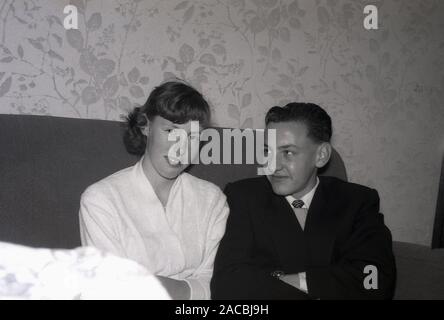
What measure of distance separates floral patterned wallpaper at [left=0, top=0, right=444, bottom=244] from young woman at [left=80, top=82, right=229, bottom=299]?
0.33 meters

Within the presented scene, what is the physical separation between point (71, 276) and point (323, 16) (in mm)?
1557

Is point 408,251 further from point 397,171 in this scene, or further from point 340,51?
point 340,51

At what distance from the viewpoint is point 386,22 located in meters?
2.19

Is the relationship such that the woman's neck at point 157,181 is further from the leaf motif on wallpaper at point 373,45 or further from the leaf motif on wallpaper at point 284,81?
the leaf motif on wallpaper at point 373,45

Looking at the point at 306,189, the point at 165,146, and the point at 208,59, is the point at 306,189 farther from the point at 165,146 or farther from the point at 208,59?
the point at 208,59

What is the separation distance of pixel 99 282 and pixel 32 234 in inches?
11.5

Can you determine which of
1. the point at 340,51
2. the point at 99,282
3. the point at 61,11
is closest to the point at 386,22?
the point at 340,51

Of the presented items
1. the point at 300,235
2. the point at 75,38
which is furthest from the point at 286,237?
the point at 75,38

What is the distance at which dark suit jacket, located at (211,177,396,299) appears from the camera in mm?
1312

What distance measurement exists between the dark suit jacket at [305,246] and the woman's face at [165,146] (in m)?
0.25

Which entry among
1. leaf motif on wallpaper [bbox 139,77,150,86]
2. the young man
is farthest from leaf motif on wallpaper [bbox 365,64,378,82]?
leaf motif on wallpaper [bbox 139,77,150,86]

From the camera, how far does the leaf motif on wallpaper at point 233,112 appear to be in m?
1.88

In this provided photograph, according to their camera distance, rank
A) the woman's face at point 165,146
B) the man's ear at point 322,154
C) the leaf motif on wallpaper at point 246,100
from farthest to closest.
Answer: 1. the leaf motif on wallpaper at point 246,100
2. the man's ear at point 322,154
3. the woman's face at point 165,146

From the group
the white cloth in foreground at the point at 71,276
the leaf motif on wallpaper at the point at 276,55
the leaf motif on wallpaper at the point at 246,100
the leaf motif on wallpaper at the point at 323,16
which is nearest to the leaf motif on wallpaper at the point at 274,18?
the leaf motif on wallpaper at the point at 276,55
